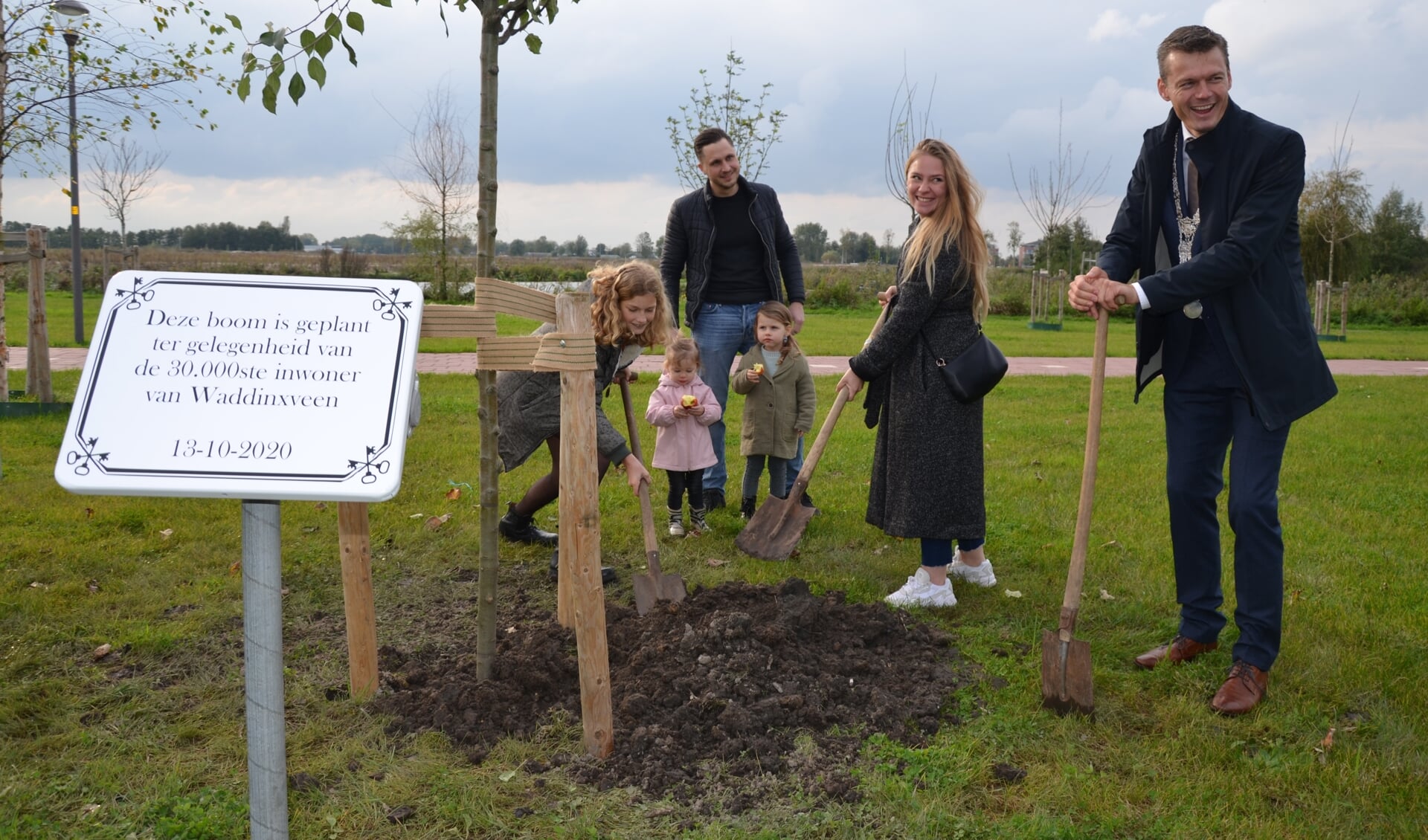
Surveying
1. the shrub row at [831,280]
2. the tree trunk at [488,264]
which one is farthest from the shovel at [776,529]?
the shrub row at [831,280]

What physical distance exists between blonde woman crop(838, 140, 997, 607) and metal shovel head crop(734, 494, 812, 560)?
714 millimetres

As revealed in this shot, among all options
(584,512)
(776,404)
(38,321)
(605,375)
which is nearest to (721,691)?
(584,512)

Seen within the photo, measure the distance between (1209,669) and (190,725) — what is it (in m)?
3.68

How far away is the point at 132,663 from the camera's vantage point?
147 inches

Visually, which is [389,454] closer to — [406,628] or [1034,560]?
[406,628]

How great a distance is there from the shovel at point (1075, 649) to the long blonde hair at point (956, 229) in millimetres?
781

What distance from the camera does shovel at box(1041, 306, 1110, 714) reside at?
11.1ft

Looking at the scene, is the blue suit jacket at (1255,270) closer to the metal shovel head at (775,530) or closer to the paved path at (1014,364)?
the metal shovel head at (775,530)

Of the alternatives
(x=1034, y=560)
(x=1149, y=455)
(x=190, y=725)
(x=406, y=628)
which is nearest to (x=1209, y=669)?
(x=1034, y=560)

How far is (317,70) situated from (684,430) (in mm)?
3048

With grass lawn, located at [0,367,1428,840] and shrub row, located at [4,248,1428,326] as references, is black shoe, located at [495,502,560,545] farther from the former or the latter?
shrub row, located at [4,248,1428,326]

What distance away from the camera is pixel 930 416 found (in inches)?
167

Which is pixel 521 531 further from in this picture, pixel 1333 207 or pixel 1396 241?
pixel 1396 241

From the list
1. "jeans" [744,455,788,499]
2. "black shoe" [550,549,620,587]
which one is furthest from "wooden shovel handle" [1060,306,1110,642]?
"jeans" [744,455,788,499]
